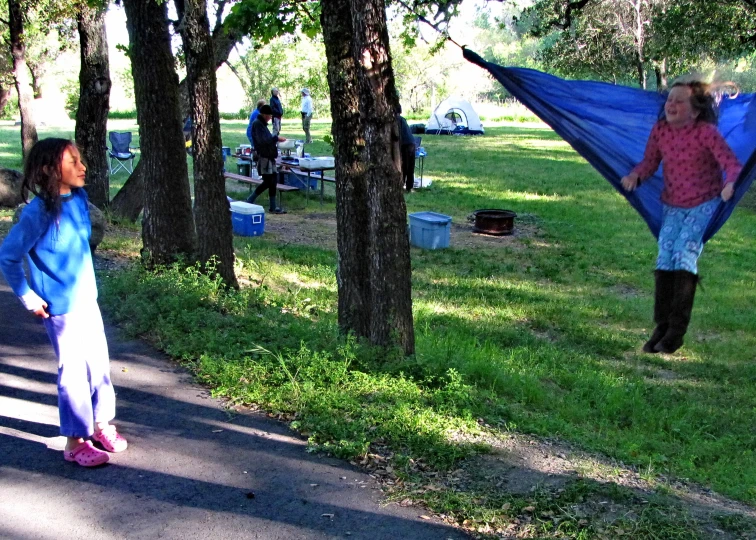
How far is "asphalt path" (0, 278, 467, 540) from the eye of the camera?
3326mm

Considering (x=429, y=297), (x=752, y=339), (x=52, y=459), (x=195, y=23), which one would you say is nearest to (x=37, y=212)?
(x=52, y=459)

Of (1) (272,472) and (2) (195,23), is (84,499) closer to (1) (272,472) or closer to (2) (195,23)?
(1) (272,472)

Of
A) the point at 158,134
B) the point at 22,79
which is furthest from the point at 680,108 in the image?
the point at 22,79

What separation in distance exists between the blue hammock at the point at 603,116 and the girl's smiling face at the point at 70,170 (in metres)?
2.46

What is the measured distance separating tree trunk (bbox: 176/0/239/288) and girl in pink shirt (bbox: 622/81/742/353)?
4290 millimetres

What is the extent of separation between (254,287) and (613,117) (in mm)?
4685

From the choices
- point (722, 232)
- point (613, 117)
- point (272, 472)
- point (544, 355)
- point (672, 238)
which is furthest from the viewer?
point (722, 232)

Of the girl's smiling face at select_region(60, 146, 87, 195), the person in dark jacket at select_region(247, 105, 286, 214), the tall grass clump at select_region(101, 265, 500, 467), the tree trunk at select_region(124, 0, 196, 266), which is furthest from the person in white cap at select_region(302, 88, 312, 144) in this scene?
the girl's smiling face at select_region(60, 146, 87, 195)

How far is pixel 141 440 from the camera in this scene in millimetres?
4191

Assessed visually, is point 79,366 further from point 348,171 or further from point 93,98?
point 93,98

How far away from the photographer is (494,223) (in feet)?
41.5

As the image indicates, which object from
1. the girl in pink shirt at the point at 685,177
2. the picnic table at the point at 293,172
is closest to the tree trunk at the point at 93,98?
the picnic table at the point at 293,172

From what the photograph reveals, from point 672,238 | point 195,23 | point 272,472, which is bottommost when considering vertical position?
point 272,472

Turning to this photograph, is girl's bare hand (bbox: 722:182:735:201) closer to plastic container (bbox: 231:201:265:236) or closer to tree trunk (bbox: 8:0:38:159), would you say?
plastic container (bbox: 231:201:265:236)
